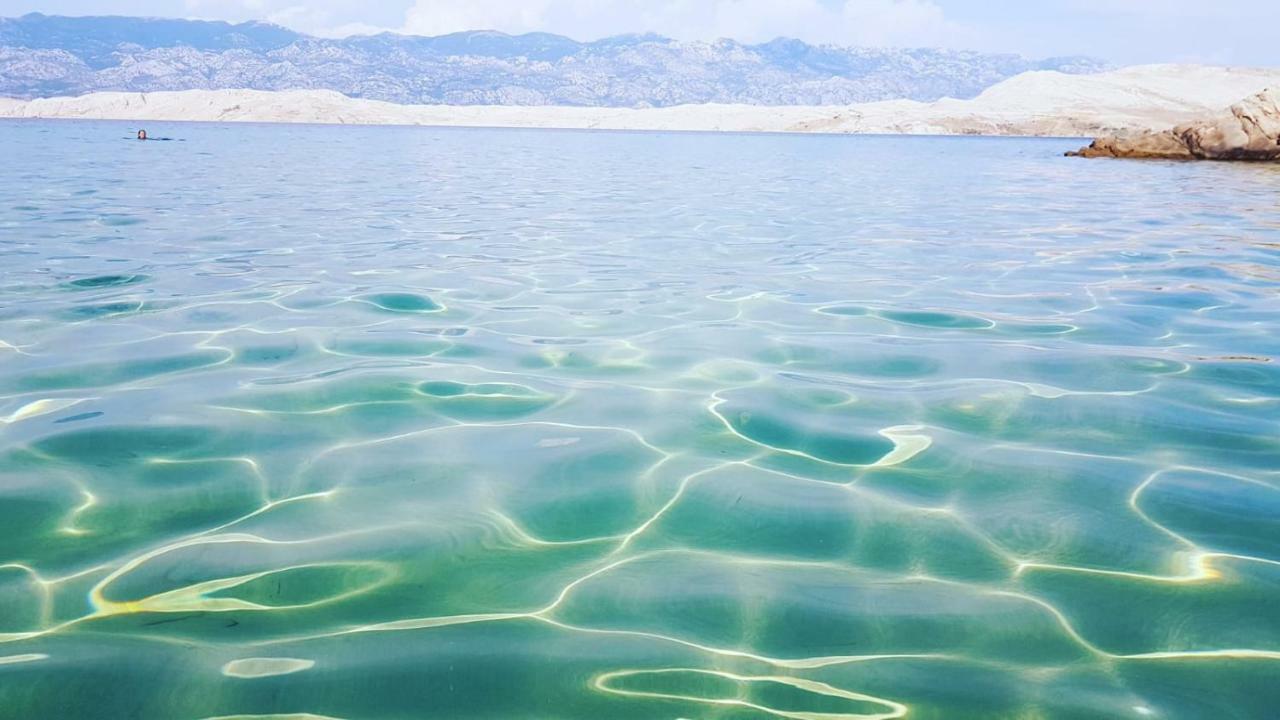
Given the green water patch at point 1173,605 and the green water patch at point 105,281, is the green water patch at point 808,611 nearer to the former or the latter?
the green water patch at point 1173,605

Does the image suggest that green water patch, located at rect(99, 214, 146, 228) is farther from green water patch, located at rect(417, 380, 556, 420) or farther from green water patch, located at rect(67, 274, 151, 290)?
green water patch, located at rect(417, 380, 556, 420)

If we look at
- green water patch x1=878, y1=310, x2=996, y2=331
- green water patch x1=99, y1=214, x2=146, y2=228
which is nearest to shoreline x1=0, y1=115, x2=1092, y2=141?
green water patch x1=99, y1=214, x2=146, y2=228

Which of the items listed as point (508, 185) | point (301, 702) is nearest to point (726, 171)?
point (508, 185)

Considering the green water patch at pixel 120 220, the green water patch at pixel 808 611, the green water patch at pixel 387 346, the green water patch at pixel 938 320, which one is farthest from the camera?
the green water patch at pixel 120 220

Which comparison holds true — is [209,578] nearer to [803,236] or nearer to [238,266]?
[238,266]

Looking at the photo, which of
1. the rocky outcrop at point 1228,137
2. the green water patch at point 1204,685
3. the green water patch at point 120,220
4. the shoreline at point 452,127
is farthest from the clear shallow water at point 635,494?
the shoreline at point 452,127

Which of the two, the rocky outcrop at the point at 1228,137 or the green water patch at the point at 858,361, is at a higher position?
the rocky outcrop at the point at 1228,137

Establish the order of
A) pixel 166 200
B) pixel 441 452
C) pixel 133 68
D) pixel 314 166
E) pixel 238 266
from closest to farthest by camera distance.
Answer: pixel 441 452, pixel 238 266, pixel 166 200, pixel 314 166, pixel 133 68
